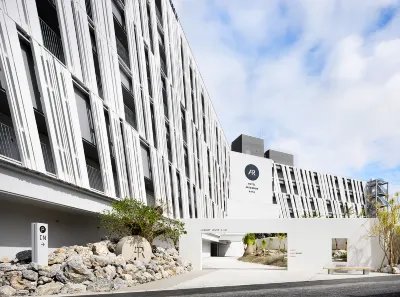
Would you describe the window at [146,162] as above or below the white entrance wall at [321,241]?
above

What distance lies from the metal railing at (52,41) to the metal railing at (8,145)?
467 centimetres

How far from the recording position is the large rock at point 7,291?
13898 mm

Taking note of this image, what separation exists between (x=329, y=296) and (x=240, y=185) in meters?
51.5

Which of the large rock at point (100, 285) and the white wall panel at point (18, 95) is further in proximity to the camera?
the large rock at point (100, 285)

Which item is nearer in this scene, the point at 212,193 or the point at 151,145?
the point at 151,145

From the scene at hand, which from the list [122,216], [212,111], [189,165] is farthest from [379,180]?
[122,216]

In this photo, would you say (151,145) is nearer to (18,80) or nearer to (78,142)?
(78,142)

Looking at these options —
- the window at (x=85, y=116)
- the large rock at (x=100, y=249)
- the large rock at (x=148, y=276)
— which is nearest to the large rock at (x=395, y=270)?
the large rock at (x=148, y=276)

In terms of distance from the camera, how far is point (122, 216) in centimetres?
2219

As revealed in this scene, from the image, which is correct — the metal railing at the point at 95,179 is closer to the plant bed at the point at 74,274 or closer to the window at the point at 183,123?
the plant bed at the point at 74,274

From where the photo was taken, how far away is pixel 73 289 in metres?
15.4

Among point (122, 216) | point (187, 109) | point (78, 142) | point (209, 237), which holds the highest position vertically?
point (187, 109)

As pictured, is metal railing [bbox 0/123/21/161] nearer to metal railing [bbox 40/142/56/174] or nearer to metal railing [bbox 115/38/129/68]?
metal railing [bbox 40/142/56/174]

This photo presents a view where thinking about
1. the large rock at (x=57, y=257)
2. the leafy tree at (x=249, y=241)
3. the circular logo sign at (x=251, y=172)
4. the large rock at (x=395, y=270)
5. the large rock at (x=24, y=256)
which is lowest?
the leafy tree at (x=249, y=241)
